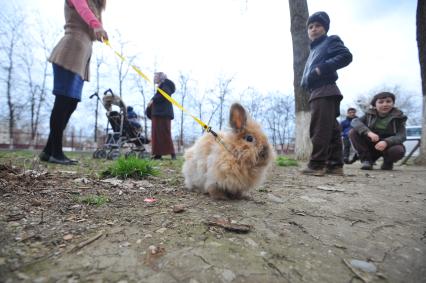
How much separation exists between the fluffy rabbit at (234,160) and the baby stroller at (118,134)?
5.25m

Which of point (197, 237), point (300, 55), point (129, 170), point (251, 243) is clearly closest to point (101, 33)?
point (129, 170)

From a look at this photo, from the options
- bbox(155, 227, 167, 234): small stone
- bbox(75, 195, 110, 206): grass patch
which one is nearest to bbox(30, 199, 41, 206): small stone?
bbox(75, 195, 110, 206): grass patch

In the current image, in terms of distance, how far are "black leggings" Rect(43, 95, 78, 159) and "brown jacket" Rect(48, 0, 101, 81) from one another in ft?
1.69

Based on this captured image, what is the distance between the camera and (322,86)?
14.1 feet

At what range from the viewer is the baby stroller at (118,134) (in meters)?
7.63

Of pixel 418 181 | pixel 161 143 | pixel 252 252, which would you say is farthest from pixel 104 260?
pixel 161 143

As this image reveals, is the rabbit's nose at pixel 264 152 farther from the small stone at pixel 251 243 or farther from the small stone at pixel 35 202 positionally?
the small stone at pixel 35 202

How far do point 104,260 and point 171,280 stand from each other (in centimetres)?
36

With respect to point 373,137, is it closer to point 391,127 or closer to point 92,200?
point 391,127

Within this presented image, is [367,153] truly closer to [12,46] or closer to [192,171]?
[192,171]

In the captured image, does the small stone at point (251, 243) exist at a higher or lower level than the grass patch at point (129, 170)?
lower

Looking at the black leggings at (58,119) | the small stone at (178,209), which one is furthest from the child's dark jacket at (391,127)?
the black leggings at (58,119)

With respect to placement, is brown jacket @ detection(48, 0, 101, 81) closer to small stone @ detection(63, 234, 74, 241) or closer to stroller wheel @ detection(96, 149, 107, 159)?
small stone @ detection(63, 234, 74, 241)

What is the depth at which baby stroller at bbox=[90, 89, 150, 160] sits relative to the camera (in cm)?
763
